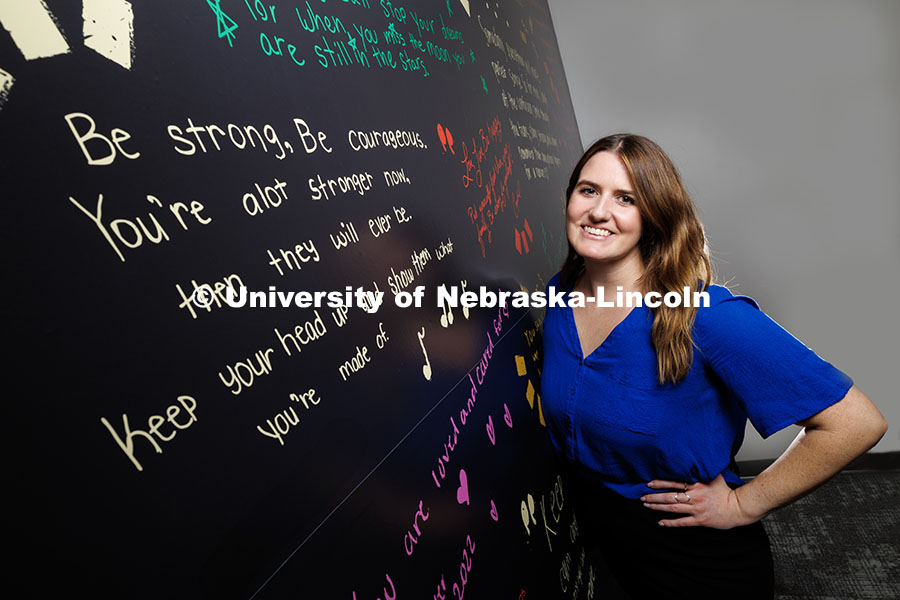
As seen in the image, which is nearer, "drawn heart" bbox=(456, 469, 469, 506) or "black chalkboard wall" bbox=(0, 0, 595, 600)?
"black chalkboard wall" bbox=(0, 0, 595, 600)

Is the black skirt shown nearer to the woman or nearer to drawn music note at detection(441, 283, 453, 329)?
the woman

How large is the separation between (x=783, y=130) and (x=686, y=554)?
225 centimetres

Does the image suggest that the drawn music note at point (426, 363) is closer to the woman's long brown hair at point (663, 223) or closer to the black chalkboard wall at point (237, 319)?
the black chalkboard wall at point (237, 319)

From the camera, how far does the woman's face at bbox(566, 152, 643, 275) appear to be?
3.54 feet

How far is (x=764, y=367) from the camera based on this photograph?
903 mm

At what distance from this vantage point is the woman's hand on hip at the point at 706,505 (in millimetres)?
1052

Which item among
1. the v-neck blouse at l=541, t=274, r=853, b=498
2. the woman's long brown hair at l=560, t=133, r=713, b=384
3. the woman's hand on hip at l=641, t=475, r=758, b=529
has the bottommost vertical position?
the woman's hand on hip at l=641, t=475, r=758, b=529

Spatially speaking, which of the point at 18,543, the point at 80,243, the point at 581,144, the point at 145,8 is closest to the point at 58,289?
the point at 80,243

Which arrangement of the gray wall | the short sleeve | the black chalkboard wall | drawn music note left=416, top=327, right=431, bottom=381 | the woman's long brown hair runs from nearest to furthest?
1. the black chalkboard wall
2. drawn music note left=416, top=327, right=431, bottom=381
3. the short sleeve
4. the woman's long brown hair
5. the gray wall

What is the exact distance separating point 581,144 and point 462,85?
1918mm

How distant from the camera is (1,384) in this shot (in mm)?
308

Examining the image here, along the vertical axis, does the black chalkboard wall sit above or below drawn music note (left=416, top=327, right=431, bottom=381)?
above

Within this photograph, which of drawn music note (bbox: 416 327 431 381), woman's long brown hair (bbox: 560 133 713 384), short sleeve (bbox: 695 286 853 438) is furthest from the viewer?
woman's long brown hair (bbox: 560 133 713 384)

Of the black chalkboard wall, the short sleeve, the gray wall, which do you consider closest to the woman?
the short sleeve
